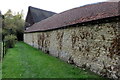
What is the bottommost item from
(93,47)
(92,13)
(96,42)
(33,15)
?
(93,47)

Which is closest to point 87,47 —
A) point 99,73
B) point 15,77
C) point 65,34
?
point 99,73

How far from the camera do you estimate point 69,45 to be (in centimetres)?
845

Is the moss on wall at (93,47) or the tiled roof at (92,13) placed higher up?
the tiled roof at (92,13)

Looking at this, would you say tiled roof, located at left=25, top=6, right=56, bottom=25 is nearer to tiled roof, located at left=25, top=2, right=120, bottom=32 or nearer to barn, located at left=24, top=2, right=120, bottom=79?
tiled roof, located at left=25, top=2, right=120, bottom=32

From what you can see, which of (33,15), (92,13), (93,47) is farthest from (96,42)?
(33,15)

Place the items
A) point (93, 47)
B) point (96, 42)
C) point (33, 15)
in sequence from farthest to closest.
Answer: point (33, 15)
point (93, 47)
point (96, 42)

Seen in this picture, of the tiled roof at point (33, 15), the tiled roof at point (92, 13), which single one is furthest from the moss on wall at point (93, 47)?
the tiled roof at point (33, 15)

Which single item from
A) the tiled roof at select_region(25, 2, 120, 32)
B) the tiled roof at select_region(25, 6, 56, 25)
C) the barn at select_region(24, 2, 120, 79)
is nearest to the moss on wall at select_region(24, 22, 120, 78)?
the barn at select_region(24, 2, 120, 79)

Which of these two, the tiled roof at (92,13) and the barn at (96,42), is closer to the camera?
the barn at (96,42)

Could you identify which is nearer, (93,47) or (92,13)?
(93,47)

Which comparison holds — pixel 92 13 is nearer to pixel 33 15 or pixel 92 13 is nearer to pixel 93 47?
pixel 93 47

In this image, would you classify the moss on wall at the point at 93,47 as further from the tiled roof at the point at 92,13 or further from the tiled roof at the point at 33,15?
the tiled roof at the point at 33,15

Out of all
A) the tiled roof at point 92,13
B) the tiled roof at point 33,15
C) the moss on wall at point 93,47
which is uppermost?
the tiled roof at point 33,15

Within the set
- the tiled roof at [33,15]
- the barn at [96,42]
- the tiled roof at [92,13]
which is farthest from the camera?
the tiled roof at [33,15]
